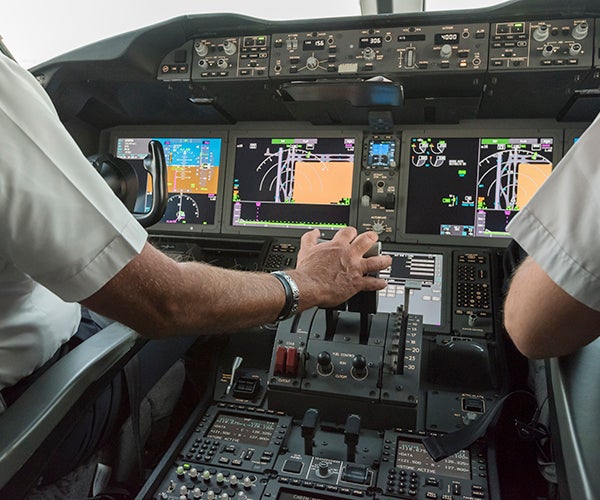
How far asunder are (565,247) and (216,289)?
1.83 feet

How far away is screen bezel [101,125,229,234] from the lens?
2.32 meters

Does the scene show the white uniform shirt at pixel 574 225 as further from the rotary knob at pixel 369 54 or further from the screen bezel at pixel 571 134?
the screen bezel at pixel 571 134

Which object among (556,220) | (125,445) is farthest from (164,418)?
(556,220)

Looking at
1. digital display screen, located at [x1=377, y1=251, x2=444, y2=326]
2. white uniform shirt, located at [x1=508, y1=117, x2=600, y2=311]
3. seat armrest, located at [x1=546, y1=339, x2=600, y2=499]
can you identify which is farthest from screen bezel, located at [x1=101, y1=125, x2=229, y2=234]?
white uniform shirt, located at [x1=508, y1=117, x2=600, y2=311]

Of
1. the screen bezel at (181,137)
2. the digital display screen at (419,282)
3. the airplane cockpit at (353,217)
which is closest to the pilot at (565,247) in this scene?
the airplane cockpit at (353,217)

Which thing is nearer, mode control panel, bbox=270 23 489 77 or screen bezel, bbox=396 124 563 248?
mode control panel, bbox=270 23 489 77

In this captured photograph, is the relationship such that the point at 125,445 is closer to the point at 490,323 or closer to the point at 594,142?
the point at 490,323

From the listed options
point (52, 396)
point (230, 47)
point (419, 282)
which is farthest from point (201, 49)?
point (52, 396)

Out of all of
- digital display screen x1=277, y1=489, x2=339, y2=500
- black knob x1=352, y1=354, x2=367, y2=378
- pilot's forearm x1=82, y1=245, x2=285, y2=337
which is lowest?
digital display screen x1=277, y1=489, x2=339, y2=500

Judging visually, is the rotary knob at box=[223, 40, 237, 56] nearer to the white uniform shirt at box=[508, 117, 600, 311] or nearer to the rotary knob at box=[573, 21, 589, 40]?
the rotary knob at box=[573, 21, 589, 40]

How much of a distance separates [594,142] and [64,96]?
2039mm

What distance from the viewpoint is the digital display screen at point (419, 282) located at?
183 cm

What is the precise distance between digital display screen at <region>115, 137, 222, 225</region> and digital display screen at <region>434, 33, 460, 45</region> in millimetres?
981

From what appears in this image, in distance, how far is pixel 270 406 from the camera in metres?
1.53
